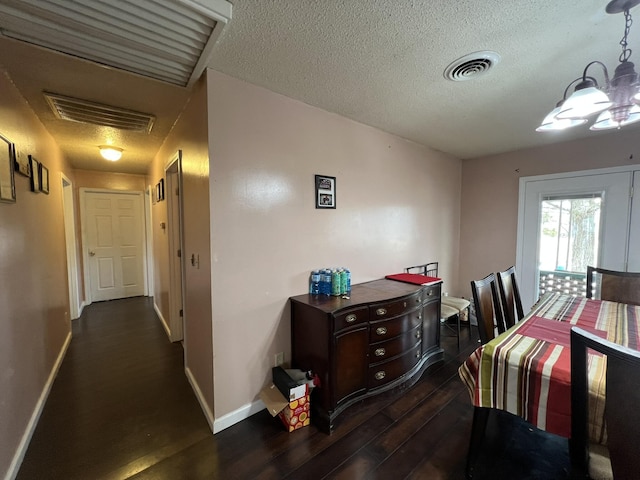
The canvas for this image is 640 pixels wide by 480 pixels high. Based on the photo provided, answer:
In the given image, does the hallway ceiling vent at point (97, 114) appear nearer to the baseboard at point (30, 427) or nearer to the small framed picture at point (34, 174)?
the small framed picture at point (34, 174)

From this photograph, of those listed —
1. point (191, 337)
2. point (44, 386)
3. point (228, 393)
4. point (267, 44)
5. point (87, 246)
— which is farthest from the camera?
point (87, 246)

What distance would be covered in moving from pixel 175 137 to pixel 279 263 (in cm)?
164

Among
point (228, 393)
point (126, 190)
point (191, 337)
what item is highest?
point (126, 190)

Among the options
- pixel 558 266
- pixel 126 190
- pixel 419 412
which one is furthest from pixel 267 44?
pixel 126 190

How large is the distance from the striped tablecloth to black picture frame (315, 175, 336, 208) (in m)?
1.51

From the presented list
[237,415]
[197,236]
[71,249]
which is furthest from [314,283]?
[71,249]

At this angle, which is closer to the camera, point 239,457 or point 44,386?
point 239,457

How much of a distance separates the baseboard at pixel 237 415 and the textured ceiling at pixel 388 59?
232cm

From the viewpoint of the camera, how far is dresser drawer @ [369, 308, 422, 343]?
2.00 m

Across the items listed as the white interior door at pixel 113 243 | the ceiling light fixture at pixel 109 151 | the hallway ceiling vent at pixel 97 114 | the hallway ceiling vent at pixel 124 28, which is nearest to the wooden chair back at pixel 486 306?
A: the hallway ceiling vent at pixel 124 28

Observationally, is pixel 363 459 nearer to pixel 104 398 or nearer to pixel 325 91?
pixel 104 398

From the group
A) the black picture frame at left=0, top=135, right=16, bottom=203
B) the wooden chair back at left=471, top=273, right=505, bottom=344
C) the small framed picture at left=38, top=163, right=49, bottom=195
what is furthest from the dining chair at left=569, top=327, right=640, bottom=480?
the small framed picture at left=38, top=163, right=49, bottom=195

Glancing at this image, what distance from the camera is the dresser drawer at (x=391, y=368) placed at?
79.6 inches

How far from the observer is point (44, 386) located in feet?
6.90
